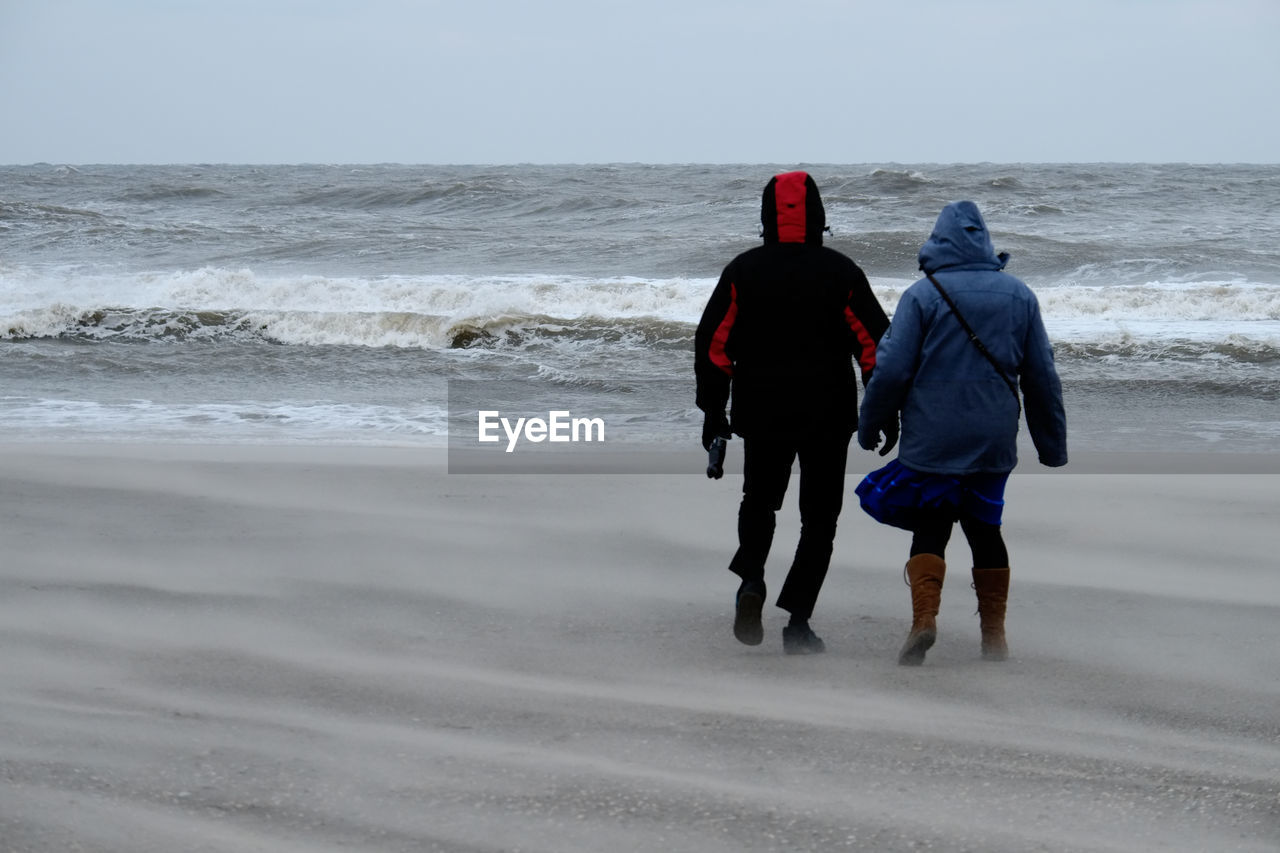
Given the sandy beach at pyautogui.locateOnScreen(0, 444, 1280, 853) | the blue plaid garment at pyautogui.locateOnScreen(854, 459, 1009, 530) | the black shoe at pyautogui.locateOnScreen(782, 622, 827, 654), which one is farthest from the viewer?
the black shoe at pyautogui.locateOnScreen(782, 622, 827, 654)

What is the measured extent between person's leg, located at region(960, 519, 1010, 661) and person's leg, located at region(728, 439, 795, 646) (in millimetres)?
591

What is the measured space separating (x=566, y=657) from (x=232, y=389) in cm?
732

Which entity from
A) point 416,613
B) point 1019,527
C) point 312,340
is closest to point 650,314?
point 312,340

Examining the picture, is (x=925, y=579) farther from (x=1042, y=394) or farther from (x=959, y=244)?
(x=959, y=244)

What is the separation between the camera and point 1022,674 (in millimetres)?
3873

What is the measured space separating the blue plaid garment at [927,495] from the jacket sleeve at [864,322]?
1.03 feet

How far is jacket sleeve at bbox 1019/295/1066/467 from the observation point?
151 inches

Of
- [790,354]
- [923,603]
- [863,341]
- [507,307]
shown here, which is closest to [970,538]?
[923,603]

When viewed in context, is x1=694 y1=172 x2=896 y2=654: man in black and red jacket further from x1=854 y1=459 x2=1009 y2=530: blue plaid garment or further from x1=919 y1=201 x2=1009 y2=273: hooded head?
x1=919 y1=201 x2=1009 y2=273: hooded head

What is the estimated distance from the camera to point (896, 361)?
379cm

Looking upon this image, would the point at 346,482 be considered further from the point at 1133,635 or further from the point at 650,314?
the point at 650,314

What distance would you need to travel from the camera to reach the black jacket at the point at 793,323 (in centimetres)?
401

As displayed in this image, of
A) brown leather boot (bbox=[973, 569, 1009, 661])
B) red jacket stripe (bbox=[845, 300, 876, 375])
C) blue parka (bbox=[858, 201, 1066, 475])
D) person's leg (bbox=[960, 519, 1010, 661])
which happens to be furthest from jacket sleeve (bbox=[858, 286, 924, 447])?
brown leather boot (bbox=[973, 569, 1009, 661])

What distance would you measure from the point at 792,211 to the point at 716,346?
48cm
